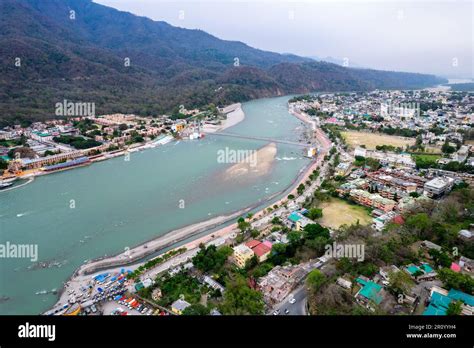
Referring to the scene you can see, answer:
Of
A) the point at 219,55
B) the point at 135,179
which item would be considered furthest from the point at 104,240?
the point at 219,55

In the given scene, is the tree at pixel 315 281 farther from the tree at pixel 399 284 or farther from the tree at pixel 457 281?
the tree at pixel 457 281

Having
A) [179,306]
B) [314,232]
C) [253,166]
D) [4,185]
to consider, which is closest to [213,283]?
[179,306]

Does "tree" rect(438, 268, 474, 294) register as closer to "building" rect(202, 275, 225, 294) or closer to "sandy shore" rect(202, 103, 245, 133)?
"building" rect(202, 275, 225, 294)

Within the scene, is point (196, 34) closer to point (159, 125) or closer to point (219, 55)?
point (219, 55)

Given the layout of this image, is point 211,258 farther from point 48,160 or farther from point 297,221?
point 48,160
